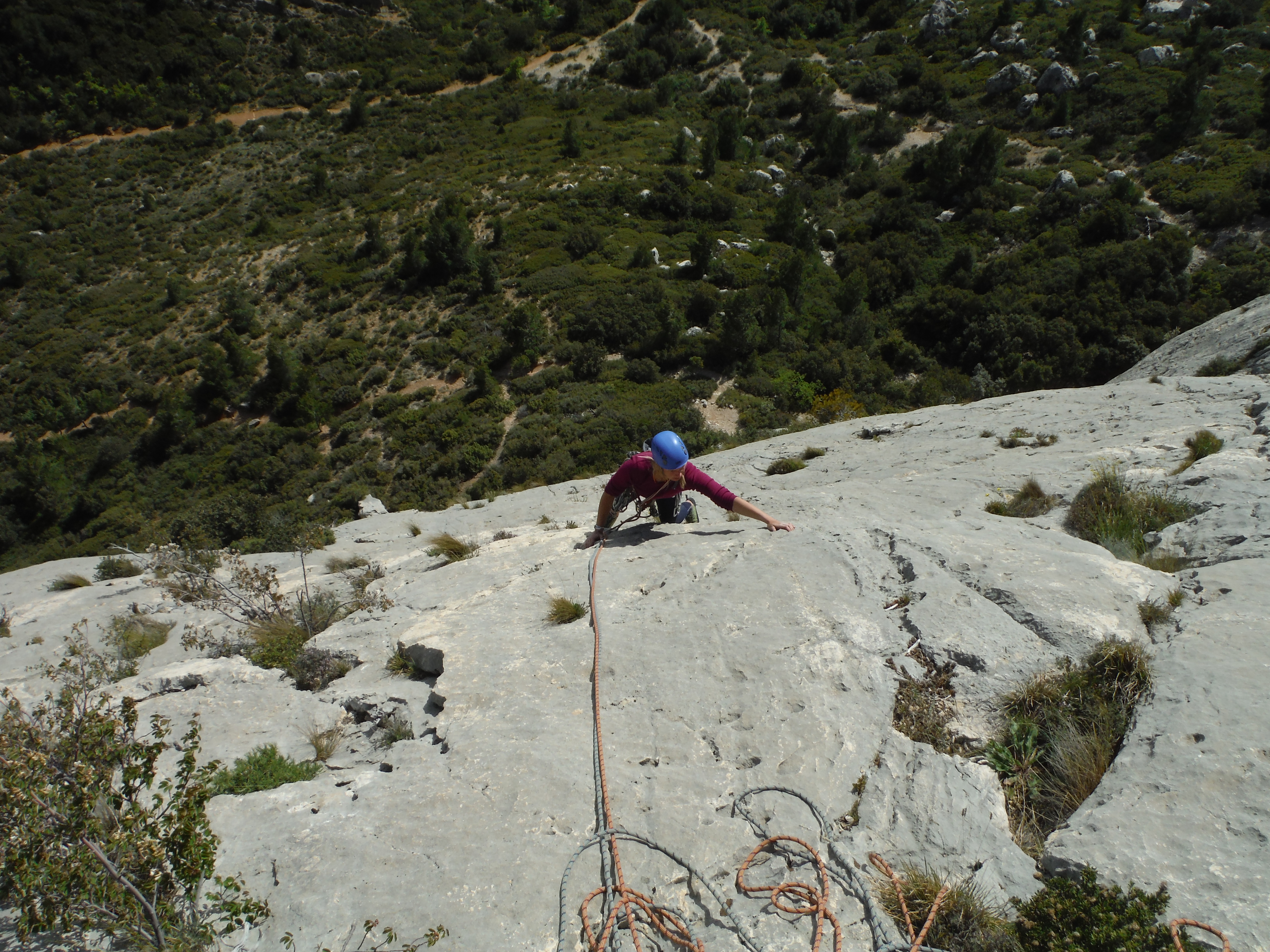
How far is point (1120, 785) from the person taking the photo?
322 centimetres

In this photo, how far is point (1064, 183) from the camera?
35562 millimetres

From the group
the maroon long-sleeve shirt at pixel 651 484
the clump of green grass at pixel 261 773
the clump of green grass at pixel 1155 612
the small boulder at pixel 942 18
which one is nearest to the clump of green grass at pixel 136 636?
the clump of green grass at pixel 261 773

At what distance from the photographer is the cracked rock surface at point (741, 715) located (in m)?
2.99

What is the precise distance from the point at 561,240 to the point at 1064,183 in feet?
99.7

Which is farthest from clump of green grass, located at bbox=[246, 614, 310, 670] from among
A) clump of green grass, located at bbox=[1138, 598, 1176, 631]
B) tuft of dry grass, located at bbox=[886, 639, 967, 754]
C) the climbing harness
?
clump of green grass, located at bbox=[1138, 598, 1176, 631]

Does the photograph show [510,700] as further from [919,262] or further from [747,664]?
[919,262]

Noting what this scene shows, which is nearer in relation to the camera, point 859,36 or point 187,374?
point 187,374

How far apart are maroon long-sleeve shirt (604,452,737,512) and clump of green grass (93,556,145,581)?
10.6 m

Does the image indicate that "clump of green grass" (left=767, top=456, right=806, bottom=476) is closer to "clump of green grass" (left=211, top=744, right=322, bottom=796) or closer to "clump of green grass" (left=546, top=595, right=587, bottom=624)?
"clump of green grass" (left=546, top=595, right=587, bottom=624)

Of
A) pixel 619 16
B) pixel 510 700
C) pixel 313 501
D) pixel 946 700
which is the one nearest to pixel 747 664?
pixel 946 700

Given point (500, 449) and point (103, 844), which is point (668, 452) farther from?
point (500, 449)

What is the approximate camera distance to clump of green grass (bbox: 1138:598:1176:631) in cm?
438

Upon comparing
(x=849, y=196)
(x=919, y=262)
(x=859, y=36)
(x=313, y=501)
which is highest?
(x=859, y=36)

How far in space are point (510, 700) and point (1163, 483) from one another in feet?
23.6
